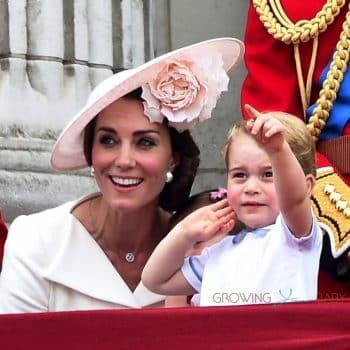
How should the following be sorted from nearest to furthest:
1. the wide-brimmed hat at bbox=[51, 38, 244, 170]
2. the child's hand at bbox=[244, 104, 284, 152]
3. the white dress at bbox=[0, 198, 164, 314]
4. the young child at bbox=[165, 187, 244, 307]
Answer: the child's hand at bbox=[244, 104, 284, 152] < the young child at bbox=[165, 187, 244, 307] < the wide-brimmed hat at bbox=[51, 38, 244, 170] < the white dress at bbox=[0, 198, 164, 314]

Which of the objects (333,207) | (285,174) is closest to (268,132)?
(285,174)

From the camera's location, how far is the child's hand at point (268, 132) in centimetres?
254

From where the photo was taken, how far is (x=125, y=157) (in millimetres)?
3031

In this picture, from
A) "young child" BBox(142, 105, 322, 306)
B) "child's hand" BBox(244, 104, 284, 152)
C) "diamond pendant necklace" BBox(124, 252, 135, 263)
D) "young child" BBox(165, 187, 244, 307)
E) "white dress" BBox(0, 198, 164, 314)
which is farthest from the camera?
"diamond pendant necklace" BBox(124, 252, 135, 263)

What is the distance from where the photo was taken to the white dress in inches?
123

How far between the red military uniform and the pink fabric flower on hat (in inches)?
7.0

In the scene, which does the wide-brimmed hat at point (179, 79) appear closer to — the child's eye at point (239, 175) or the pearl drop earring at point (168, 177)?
the pearl drop earring at point (168, 177)

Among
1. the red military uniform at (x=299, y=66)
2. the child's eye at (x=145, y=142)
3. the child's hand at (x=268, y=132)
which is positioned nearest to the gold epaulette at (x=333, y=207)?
the red military uniform at (x=299, y=66)

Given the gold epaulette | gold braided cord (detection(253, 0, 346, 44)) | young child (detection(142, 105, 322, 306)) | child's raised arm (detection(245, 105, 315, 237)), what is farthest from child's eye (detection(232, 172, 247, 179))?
gold braided cord (detection(253, 0, 346, 44))

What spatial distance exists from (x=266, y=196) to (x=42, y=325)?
0.49 metres

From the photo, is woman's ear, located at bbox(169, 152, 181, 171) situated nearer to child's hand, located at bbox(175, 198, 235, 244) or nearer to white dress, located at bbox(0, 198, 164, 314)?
white dress, located at bbox(0, 198, 164, 314)

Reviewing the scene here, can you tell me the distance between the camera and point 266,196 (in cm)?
275

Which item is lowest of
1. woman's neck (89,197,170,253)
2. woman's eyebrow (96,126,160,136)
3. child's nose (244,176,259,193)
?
woman's neck (89,197,170,253)

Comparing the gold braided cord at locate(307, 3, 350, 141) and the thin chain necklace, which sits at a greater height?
the gold braided cord at locate(307, 3, 350, 141)
